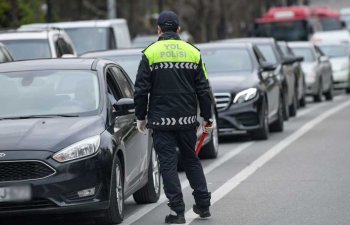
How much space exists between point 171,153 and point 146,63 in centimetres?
79

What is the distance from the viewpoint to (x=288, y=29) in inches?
1997

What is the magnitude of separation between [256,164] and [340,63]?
873 inches

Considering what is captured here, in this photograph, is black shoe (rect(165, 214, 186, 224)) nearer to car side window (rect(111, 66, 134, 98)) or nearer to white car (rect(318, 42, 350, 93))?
car side window (rect(111, 66, 134, 98))

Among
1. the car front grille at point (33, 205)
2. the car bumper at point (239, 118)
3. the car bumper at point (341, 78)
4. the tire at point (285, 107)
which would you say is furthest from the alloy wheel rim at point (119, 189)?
the car bumper at point (341, 78)

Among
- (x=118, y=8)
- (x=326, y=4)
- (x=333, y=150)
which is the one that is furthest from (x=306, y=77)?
(x=326, y=4)

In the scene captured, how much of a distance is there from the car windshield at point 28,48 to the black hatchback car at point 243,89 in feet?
9.12

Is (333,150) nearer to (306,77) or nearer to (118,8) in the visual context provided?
(306,77)

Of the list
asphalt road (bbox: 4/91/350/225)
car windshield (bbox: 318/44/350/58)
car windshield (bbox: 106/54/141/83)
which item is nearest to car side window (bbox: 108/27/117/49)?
asphalt road (bbox: 4/91/350/225)

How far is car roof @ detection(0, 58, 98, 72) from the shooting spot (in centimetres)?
1120

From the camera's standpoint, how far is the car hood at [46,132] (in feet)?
31.8

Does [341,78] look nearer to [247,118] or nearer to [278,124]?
[278,124]

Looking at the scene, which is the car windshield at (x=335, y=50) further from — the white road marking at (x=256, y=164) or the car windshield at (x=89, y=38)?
the car windshield at (x=89, y=38)

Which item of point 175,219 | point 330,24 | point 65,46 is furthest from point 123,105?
point 330,24

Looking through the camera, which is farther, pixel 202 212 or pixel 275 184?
pixel 275 184
